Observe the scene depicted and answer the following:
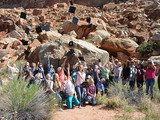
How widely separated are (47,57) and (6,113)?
4965mm

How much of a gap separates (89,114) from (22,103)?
210 cm

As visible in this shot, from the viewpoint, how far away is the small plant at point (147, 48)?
1494 centimetres

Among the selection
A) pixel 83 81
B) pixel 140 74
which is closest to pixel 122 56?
pixel 140 74

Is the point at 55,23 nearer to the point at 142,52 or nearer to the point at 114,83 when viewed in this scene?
the point at 142,52

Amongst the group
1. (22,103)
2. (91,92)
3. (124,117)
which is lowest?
(124,117)

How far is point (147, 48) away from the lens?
50.0ft

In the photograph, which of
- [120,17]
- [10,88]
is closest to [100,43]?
[10,88]

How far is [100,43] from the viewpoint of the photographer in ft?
51.0

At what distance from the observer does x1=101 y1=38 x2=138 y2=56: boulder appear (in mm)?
14234

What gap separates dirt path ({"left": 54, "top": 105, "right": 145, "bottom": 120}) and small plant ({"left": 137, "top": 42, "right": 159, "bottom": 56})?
9166 mm

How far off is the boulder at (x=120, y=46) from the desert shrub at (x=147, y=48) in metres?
0.60

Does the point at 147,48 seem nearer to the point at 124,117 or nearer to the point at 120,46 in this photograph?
the point at 120,46

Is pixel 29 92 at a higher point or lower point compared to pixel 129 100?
higher

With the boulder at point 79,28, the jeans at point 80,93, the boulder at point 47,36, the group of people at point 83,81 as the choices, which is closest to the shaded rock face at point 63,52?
the group of people at point 83,81
